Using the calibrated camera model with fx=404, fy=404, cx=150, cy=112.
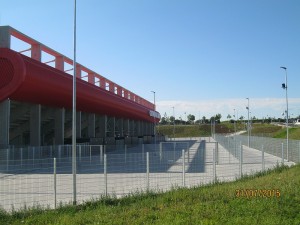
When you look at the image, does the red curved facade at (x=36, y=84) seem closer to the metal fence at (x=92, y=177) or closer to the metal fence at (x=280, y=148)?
the metal fence at (x=92, y=177)

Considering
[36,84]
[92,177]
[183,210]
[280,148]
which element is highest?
[36,84]

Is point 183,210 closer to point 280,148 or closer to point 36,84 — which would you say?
point 36,84

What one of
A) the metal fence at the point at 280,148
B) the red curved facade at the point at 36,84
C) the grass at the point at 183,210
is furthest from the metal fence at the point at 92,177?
the red curved facade at the point at 36,84

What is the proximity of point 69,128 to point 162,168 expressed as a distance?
25.7m

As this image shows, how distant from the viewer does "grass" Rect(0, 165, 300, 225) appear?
25.4 ft

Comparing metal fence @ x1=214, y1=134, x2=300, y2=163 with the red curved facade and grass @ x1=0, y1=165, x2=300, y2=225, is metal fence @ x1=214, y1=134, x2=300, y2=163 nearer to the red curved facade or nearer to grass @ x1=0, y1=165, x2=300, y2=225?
grass @ x1=0, y1=165, x2=300, y2=225

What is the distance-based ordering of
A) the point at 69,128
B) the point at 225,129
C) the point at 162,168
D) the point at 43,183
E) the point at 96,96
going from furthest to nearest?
the point at 225,129 → the point at 69,128 → the point at 96,96 → the point at 162,168 → the point at 43,183

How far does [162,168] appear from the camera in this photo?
20500mm

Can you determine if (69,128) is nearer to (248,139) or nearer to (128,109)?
(128,109)

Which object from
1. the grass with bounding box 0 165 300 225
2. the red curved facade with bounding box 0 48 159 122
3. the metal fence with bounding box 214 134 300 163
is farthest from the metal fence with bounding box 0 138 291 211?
the red curved facade with bounding box 0 48 159 122

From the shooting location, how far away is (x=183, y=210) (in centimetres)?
847

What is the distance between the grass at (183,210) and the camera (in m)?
7.75

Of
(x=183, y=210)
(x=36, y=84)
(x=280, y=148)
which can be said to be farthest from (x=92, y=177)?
(x=280, y=148)

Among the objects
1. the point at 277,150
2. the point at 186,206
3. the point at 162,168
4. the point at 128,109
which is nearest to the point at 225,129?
the point at 128,109
